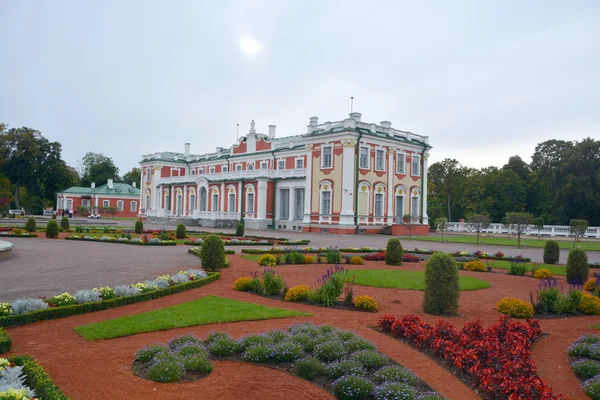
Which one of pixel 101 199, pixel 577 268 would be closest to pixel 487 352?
pixel 577 268

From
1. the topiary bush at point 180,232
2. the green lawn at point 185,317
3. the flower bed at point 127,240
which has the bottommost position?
the green lawn at point 185,317

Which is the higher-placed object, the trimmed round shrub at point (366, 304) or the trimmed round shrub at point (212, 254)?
the trimmed round shrub at point (212, 254)

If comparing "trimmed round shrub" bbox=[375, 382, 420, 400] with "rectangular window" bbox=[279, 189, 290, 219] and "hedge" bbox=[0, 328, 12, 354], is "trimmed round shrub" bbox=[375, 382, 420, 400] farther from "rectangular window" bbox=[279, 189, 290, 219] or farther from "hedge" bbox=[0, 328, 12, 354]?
"rectangular window" bbox=[279, 189, 290, 219]

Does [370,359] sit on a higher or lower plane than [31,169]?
lower

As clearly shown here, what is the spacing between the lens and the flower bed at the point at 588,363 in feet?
17.5

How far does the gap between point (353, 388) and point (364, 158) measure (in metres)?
33.7

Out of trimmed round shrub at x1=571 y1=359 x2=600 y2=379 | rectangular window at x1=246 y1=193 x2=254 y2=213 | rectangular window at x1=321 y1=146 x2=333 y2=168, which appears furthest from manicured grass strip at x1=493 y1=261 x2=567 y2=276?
rectangular window at x1=246 y1=193 x2=254 y2=213

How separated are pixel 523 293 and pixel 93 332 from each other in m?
10.7

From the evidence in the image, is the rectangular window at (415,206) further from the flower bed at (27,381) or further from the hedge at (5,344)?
the flower bed at (27,381)

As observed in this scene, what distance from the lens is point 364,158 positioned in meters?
37.9

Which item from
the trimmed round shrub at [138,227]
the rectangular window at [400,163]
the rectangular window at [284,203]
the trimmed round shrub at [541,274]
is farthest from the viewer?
the rectangular window at [284,203]

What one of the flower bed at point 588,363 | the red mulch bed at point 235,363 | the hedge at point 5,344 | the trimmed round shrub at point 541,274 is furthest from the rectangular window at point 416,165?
the hedge at point 5,344

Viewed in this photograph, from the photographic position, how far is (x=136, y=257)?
1661 cm

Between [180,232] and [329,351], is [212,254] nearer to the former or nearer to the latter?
[329,351]
